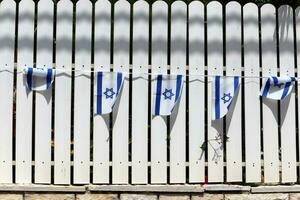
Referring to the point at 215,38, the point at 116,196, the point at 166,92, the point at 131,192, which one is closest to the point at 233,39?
the point at 215,38

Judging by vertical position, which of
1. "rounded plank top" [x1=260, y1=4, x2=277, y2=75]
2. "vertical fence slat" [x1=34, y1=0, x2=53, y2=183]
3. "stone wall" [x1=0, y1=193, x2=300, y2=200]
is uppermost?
"rounded plank top" [x1=260, y1=4, x2=277, y2=75]

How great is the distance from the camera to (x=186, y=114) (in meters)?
5.90

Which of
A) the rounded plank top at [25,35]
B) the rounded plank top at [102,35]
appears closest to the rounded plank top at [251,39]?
the rounded plank top at [102,35]

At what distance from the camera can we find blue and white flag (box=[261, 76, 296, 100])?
5.99 meters

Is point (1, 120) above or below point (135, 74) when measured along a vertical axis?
below

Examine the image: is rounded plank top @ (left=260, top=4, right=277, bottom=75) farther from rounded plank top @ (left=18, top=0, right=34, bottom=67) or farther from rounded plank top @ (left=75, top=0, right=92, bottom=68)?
rounded plank top @ (left=18, top=0, right=34, bottom=67)

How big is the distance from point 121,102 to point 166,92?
48 centimetres

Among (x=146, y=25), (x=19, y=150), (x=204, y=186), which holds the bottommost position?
(x=204, y=186)

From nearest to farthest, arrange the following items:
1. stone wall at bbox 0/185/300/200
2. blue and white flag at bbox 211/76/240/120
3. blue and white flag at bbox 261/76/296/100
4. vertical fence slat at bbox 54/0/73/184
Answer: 1. stone wall at bbox 0/185/300/200
2. vertical fence slat at bbox 54/0/73/184
3. blue and white flag at bbox 211/76/240/120
4. blue and white flag at bbox 261/76/296/100

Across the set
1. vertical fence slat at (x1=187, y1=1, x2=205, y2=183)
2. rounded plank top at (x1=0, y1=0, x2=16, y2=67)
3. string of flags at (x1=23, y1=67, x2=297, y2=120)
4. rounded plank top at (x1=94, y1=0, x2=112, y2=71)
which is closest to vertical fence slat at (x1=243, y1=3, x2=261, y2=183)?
string of flags at (x1=23, y1=67, x2=297, y2=120)

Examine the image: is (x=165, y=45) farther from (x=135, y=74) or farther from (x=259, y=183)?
(x=259, y=183)

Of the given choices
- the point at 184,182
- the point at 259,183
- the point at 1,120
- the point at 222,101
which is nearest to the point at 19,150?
the point at 1,120

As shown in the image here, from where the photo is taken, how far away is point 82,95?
19.1 ft

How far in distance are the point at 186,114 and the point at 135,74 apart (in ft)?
2.23
